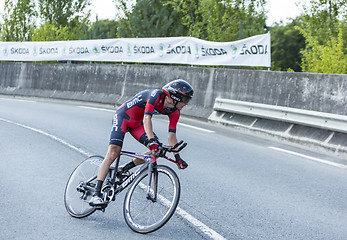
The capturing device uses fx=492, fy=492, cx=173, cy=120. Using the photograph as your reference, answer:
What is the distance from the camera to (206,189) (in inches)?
271

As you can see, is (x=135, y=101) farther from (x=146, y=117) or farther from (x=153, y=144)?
(x=153, y=144)

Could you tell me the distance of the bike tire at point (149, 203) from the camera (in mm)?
4785

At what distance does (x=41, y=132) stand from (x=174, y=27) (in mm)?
20003

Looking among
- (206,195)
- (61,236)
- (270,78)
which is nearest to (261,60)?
(270,78)

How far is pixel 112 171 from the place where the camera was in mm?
5348

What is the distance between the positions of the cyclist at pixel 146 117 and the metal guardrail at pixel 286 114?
5755mm

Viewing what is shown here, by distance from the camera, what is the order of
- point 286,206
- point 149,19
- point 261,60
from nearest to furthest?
point 286,206 → point 261,60 → point 149,19

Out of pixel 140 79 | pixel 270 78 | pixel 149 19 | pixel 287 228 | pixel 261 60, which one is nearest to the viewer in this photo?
pixel 287 228

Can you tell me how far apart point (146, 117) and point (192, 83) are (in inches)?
439

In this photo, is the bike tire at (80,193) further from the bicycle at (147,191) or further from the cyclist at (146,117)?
the cyclist at (146,117)

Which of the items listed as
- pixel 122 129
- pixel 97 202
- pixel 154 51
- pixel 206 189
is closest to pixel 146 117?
pixel 122 129

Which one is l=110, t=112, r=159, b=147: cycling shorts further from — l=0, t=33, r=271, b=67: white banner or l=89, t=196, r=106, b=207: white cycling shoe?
l=0, t=33, r=271, b=67: white banner

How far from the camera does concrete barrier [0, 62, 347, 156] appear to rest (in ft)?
37.8

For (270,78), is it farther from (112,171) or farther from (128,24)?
(128,24)
